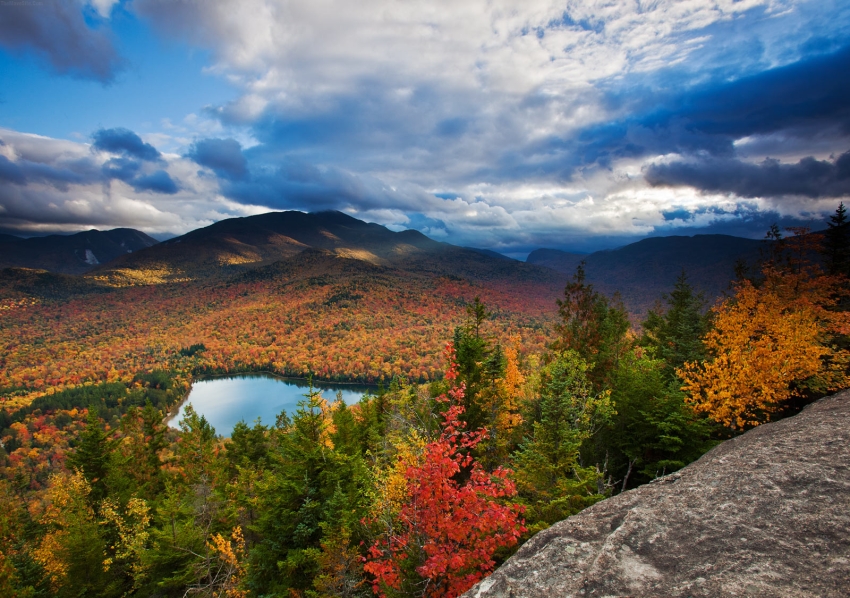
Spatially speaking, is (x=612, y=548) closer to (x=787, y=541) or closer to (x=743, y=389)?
(x=787, y=541)

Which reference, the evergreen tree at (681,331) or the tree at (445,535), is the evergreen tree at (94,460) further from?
the evergreen tree at (681,331)

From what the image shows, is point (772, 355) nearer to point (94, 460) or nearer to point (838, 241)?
point (838, 241)

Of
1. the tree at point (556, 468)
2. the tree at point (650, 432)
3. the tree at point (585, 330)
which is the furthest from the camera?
the tree at point (585, 330)

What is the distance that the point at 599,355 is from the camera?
76.2ft

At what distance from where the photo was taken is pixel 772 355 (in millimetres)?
12070

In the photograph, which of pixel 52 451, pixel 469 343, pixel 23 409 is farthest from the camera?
pixel 23 409

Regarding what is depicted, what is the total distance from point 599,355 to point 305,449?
59.4ft

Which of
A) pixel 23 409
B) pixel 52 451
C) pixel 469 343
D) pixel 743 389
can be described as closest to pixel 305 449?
pixel 469 343

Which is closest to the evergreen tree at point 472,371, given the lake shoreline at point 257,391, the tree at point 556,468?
the tree at point 556,468

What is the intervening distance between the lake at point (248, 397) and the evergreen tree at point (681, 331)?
98075mm

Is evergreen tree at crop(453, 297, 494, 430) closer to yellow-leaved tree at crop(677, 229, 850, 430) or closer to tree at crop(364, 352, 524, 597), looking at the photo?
yellow-leaved tree at crop(677, 229, 850, 430)

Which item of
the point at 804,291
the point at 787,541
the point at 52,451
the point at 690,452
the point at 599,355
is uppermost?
the point at 804,291

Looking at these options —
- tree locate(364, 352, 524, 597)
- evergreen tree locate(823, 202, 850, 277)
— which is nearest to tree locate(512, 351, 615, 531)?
tree locate(364, 352, 524, 597)

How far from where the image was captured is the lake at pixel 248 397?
121688mm
